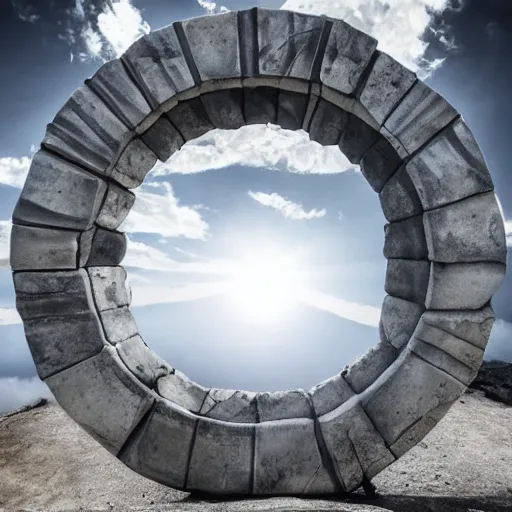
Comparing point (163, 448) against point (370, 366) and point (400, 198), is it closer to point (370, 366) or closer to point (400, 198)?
point (370, 366)

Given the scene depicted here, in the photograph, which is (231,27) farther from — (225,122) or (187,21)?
(225,122)

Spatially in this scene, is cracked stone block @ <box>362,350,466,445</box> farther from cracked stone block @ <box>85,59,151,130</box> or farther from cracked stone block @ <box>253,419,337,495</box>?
cracked stone block @ <box>85,59,151,130</box>

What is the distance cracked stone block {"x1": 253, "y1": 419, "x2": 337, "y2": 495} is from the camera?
8.87 feet

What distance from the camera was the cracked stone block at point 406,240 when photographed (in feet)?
9.45

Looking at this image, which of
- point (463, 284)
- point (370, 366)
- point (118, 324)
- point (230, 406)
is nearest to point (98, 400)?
point (118, 324)

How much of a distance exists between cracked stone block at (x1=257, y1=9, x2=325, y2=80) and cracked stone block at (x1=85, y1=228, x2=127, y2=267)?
1.66 meters

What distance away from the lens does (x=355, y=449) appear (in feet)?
8.91

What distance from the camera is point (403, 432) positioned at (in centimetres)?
270

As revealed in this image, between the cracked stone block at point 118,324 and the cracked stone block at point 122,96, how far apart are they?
1.37 m

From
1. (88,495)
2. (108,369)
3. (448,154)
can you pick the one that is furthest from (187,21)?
(88,495)

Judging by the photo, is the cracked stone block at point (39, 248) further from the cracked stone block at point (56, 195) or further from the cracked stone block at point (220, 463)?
the cracked stone block at point (220, 463)

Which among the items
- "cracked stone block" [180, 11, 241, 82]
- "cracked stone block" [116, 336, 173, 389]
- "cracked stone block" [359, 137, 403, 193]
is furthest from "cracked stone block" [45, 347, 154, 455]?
"cracked stone block" [359, 137, 403, 193]

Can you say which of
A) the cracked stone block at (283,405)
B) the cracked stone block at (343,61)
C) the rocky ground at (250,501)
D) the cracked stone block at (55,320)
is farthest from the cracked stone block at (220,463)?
the cracked stone block at (343,61)

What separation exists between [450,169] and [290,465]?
7.52 feet
